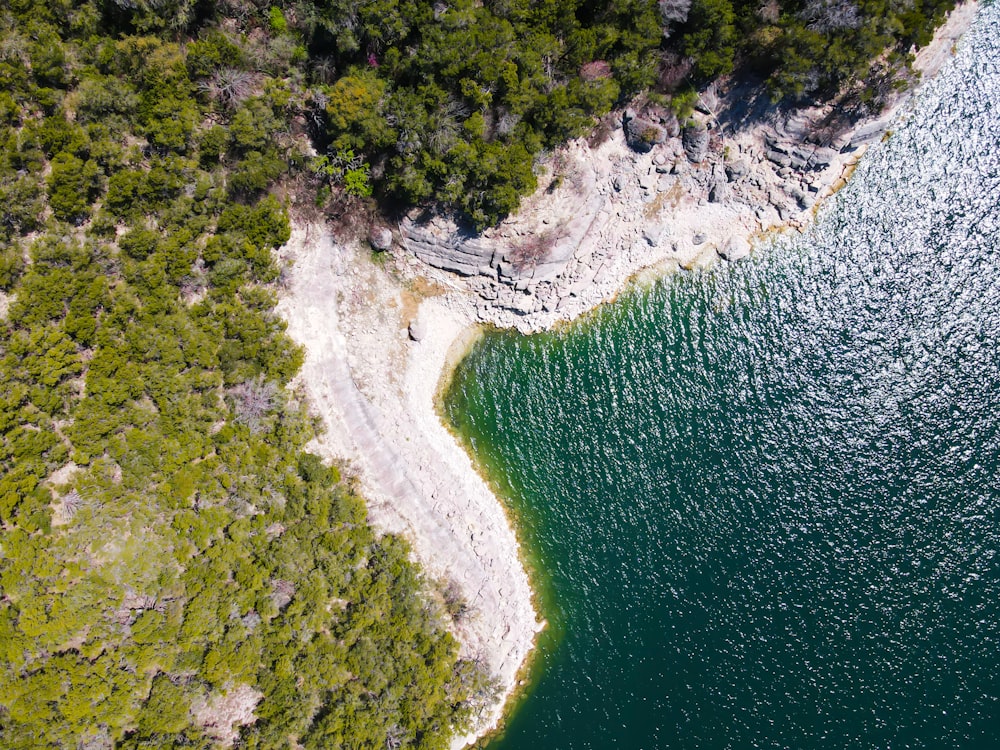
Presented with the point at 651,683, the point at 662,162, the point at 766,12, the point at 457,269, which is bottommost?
the point at 651,683

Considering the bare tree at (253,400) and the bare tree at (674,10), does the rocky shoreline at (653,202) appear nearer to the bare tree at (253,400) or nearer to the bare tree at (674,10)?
the bare tree at (674,10)

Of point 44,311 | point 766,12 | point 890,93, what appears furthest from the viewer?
point 890,93

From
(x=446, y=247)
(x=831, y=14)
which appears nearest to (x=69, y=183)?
(x=446, y=247)

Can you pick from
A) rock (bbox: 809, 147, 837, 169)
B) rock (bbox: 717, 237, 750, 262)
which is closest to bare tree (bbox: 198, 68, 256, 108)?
rock (bbox: 717, 237, 750, 262)

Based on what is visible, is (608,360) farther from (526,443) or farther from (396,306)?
(396,306)

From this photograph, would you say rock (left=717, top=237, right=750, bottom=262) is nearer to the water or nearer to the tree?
the water

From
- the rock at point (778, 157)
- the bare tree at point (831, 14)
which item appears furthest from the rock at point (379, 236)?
the bare tree at point (831, 14)

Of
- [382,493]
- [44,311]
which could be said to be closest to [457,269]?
[382,493]
